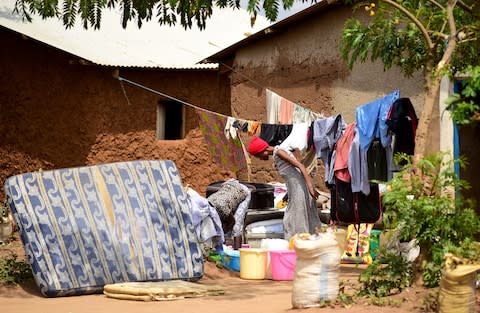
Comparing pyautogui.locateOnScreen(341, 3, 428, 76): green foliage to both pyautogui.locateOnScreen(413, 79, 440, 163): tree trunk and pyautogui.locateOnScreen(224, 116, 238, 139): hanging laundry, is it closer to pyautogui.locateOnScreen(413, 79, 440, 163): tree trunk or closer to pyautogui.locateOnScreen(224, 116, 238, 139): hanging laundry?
pyautogui.locateOnScreen(413, 79, 440, 163): tree trunk

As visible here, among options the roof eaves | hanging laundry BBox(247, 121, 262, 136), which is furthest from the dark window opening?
hanging laundry BBox(247, 121, 262, 136)

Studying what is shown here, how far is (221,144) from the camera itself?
14.4 metres

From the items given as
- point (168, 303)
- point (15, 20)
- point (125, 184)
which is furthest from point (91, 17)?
point (15, 20)

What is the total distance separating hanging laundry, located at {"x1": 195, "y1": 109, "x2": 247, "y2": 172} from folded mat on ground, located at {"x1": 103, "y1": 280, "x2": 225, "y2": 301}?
17.0 feet

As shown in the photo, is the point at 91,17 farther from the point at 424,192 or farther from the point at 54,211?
the point at 424,192

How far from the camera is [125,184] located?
32.2ft

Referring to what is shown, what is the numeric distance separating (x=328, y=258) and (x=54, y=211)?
313cm

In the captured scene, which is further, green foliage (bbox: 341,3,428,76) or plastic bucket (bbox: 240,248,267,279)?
plastic bucket (bbox: 240,248,267,279)

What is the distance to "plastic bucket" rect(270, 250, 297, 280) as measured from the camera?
10164mm

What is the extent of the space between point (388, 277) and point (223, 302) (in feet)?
5.43

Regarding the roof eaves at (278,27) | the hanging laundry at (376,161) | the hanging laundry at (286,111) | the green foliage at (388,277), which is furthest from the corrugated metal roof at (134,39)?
the green foliage at (388,277)

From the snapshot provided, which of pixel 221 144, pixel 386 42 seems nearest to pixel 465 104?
pixel 386 42

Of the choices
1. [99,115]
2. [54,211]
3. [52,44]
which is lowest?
[54,211]

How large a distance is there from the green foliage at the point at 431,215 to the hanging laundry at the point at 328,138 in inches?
147
